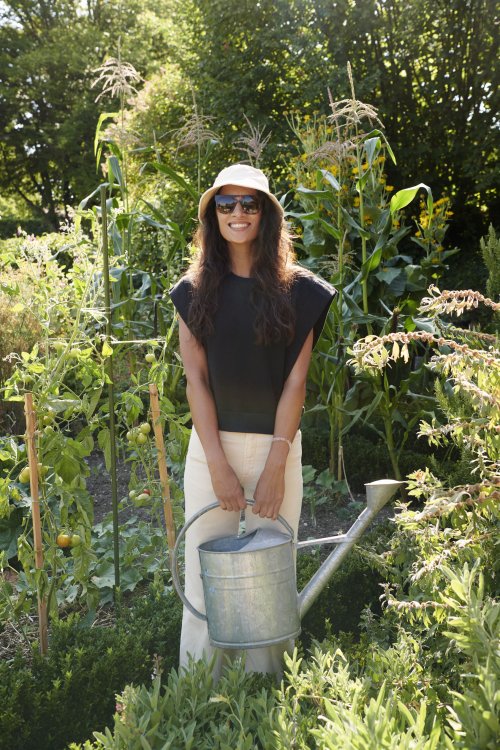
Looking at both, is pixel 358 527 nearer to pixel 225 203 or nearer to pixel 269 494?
pixel 269 494

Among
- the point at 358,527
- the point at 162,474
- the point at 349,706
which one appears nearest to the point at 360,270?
the point at 162,474

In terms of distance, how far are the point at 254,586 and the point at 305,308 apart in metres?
0.80

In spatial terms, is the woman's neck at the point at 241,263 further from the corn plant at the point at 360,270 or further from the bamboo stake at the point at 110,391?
the corn plant at the point at 360,270

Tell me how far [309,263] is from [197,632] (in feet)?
9.50

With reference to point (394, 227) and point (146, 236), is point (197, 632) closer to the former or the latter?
point (394, 227)

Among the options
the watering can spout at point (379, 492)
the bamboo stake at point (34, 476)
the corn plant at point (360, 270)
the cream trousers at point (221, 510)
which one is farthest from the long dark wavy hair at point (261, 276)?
the corn plant at point (360, 270)

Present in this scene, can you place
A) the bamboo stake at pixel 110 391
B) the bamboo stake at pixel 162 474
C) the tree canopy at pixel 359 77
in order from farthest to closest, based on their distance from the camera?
the tree canopy at pixel 359 77 → the bamboo stake at pixel 162 474 → the bamboo stake at pixel 110 391

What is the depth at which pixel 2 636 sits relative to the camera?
2.86 m

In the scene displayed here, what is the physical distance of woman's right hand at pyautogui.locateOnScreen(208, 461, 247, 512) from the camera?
2221mm

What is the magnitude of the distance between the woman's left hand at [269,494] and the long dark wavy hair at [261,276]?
0.37 meters

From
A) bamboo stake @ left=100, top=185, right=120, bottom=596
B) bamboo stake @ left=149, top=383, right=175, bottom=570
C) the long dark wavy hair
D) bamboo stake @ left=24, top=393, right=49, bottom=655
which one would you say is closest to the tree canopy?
bamboo stake @ left=100, top=185, right=120, bottom=596

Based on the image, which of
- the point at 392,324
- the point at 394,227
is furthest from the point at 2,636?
the point at 394,227

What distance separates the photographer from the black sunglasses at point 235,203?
2.25m

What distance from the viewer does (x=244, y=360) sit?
226 cm
